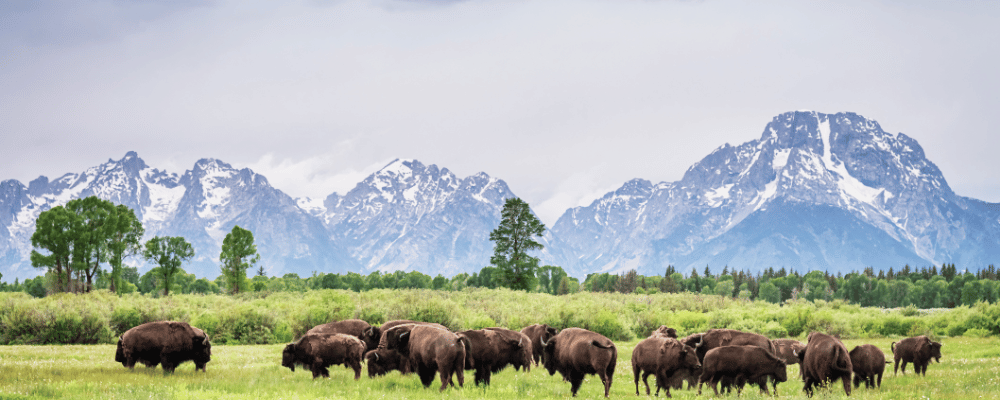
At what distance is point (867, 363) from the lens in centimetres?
1952

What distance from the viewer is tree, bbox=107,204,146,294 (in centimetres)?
7362

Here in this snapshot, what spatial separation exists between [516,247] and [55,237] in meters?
49.4

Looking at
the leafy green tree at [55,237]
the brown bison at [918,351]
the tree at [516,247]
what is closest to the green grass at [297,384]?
the brown bison at [918,351]

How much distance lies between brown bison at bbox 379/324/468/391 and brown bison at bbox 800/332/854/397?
9.84m

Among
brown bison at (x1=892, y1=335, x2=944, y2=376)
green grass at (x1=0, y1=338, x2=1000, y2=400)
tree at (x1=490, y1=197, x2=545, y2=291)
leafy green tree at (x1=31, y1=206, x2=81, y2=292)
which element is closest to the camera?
green grass at (x1=0, y1=338, x2=1000, y2=400)

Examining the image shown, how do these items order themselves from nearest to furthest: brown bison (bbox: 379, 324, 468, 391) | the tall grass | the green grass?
1. the green grass
2. brown bison (bbox: 379, 324, 468, 391)
3. the tall grass

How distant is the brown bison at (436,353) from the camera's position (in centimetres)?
1789

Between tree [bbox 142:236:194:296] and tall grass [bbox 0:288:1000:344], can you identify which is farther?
tree [bbox 142:236:194:296]

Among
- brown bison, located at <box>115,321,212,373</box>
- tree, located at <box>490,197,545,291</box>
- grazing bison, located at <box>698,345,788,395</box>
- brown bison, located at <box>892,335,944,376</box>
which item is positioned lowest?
brown bison, located at <box>892,335,944,376</box>

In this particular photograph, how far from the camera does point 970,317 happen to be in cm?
4469

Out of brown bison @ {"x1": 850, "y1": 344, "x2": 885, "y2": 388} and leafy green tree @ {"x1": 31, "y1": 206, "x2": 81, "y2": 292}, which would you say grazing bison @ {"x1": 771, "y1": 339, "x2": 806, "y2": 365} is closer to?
brown bison @ {"x1": 850, "y1": 344, "x2": 885, "y2": 388}

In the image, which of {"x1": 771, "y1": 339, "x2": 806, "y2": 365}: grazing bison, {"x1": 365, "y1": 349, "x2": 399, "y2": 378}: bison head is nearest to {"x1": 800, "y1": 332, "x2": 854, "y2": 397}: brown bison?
{"x1": 771, "y1": 339, "x2": 806, "y2": 365}: grazing bison

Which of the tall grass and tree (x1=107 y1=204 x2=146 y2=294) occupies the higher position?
tree (x1=107 y1=204 x2=146 y2=294)

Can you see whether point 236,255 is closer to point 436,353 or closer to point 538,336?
point 538,336
